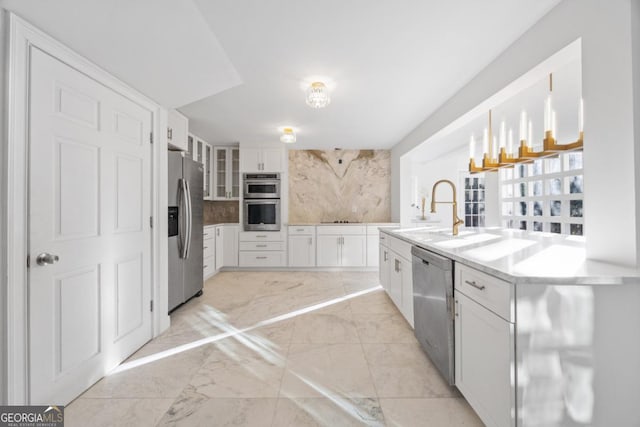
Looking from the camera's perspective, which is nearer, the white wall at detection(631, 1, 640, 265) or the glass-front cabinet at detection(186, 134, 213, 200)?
the white wall at detection(631, 1, 640, 265)

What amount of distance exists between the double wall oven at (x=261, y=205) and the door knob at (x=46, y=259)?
378cm

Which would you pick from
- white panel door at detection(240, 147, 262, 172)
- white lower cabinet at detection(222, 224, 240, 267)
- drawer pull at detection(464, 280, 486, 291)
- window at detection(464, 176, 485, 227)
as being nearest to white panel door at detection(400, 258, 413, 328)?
drawer pull at detection(464, 280, 486, 291)

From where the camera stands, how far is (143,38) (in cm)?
184

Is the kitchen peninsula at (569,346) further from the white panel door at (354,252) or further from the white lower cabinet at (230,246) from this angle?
the white lower cabinet at (230,246)

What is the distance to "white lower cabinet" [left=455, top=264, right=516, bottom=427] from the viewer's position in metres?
1.22

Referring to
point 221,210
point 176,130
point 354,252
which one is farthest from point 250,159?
→ point 354,252

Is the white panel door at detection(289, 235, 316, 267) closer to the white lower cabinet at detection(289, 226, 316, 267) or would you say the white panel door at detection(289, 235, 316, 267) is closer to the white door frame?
the white lower cabinet at detection(289, 226, 316, 267)

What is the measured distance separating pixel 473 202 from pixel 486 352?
22.5 feet

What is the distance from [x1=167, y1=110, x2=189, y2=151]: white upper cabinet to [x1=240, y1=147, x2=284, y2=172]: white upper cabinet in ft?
5.35

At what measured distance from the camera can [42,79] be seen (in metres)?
1.55

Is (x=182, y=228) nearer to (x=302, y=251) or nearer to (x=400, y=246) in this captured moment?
(x=400, y=246)

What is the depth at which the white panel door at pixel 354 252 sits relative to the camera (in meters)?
5.34

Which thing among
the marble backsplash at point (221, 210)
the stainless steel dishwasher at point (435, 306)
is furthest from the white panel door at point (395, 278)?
the marble backsplash at point (221, 210)

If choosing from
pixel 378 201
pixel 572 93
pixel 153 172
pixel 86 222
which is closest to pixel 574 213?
pixel 572 93
